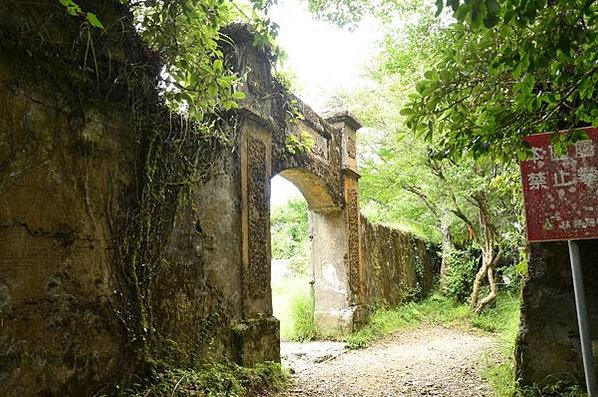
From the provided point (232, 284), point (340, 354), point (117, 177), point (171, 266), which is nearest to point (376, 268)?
point (340, 354)

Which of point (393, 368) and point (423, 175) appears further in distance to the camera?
point (423, 175)

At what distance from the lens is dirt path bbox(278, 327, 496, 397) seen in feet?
14.0

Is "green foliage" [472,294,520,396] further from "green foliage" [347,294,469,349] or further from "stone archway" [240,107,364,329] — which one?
"stone archway" [240,107,364,329]

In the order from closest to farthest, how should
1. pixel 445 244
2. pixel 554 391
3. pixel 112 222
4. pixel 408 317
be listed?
pixel 112 222 → pixel 554 391 → pixel 408 317 → pixel 445 244

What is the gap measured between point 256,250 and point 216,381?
1465 mm

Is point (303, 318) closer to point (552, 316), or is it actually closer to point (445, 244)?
point (552, 316)

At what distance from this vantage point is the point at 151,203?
3311 millimetres

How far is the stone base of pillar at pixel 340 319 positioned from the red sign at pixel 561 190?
4.53 m

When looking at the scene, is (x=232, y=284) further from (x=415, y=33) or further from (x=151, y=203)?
(x=415, y=33)

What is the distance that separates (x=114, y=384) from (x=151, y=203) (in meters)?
1.24

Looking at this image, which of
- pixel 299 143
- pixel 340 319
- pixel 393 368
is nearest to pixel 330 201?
pixel 299 143

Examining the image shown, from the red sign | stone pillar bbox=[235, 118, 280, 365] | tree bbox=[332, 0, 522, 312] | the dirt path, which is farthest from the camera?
tree bbox=[332, 0, 522, 312]

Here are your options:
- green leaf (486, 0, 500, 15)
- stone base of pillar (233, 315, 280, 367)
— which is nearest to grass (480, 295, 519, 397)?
stone base of pillar (233, 315, 280, 367)

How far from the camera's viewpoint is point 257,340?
14.4ft
